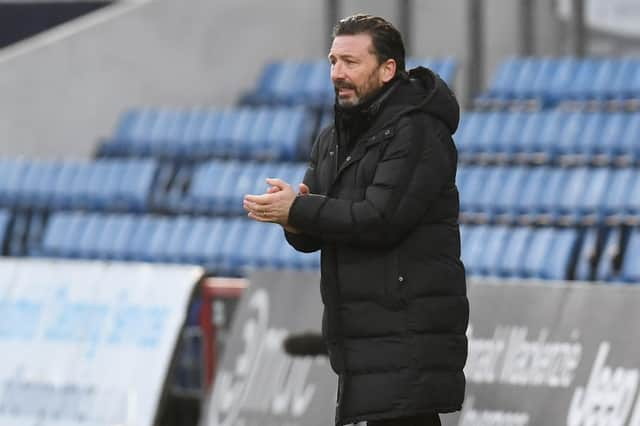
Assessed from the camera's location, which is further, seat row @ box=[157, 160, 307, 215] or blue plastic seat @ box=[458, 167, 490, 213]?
seat row @ box=[157, 160, 307, 215]

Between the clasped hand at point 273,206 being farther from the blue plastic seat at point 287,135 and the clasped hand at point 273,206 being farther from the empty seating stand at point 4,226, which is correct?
the empty seating stand at point 4,226

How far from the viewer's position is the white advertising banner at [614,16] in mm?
15492

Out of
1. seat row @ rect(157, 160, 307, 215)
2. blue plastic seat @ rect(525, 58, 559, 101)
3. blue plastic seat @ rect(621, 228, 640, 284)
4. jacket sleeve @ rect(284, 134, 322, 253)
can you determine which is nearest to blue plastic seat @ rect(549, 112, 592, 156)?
blue plastic seat @ rect(525, 58, 559, 101)

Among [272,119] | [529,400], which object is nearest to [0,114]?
[272,119]

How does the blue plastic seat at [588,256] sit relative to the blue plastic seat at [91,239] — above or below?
above

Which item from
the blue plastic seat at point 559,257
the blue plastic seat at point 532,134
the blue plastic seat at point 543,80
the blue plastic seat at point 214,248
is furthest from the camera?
the blue plastic seat at point 543,80

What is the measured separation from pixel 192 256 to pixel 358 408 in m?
8.92

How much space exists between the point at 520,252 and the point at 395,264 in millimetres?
7445

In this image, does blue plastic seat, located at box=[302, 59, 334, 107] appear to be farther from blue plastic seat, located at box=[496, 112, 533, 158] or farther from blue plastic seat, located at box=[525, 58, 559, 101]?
blue plastic seat, located at box=[496, 112, 533, 158]

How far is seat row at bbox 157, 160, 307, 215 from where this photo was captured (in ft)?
46.7

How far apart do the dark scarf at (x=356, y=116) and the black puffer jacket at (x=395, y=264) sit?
1cm

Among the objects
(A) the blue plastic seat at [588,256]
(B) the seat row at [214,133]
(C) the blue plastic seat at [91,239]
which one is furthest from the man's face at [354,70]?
(B) the seat row at [214,133]

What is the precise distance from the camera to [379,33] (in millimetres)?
4500

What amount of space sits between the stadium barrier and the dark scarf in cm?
265
